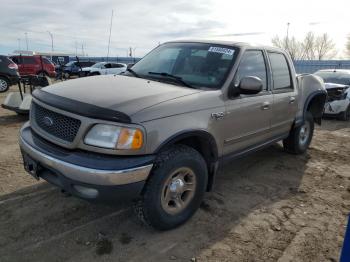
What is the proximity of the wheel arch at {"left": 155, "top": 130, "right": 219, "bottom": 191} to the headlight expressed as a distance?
304 mm

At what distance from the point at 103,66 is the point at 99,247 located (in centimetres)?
2422

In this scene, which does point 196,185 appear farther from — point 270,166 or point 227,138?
point 270,166

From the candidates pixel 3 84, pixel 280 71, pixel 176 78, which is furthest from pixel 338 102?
pixel 3 84

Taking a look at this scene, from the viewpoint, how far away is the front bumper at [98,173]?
2.85 m

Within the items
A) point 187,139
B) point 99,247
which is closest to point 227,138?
point 187,139

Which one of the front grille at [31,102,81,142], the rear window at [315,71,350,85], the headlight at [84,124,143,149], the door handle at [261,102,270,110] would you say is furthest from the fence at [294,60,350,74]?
the headlight at [84,124,143,149]

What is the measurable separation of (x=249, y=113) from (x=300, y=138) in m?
2.35

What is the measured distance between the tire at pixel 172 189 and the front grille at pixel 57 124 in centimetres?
78

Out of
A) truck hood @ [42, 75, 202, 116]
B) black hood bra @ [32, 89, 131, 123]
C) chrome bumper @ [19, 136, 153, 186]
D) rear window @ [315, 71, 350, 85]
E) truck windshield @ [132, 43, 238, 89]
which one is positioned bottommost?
rear window @ [315, 71, 350, 85]

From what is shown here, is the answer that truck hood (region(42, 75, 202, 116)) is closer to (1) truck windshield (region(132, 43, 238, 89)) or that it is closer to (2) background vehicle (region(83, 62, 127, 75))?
(1) truck windshield (region(132, 43, 238, 89))

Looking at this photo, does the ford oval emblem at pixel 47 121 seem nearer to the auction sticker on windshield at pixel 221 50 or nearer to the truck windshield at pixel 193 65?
the truck windshield at pixel 193 65

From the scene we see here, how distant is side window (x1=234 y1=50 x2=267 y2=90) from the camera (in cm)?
411

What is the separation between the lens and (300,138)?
6.10 metres

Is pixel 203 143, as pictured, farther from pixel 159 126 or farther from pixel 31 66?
pixel 31 66
